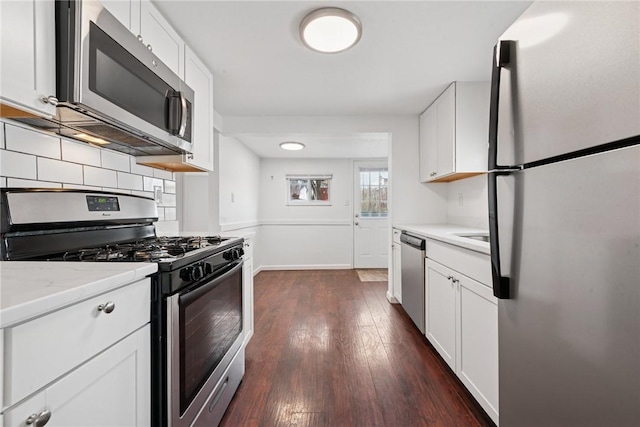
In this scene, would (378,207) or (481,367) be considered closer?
(481,367)

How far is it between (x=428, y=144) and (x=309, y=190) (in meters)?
2.66

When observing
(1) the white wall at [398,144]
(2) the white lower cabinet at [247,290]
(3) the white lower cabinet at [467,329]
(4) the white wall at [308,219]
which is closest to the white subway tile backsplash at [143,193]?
(2) the white lower cabinet at [247,290]

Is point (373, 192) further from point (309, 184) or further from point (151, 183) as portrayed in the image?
point (151, 183)

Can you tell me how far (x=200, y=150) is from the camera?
198 cm

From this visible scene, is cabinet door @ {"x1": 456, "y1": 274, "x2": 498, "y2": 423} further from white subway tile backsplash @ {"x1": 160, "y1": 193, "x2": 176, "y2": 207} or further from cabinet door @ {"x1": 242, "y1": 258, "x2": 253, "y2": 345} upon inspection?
white subway tile backsplash @ {"x1": 160, "y1": 193, "x2": 176, "y2": 207}

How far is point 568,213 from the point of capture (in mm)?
679

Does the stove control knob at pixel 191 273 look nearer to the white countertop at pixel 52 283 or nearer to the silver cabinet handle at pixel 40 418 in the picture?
the white countertop at pixel 52 283

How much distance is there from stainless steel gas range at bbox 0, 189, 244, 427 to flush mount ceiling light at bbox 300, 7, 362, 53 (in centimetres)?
129

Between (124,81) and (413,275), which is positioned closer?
(124,81)

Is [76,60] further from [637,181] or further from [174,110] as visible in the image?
[637,181]

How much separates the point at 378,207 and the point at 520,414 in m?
4.56

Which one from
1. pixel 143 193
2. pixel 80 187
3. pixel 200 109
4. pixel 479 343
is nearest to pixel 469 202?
pixel 479 343

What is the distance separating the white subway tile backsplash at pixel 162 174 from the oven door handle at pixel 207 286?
0.85 metres

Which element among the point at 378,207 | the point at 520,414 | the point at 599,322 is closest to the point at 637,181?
the point at 599,322
